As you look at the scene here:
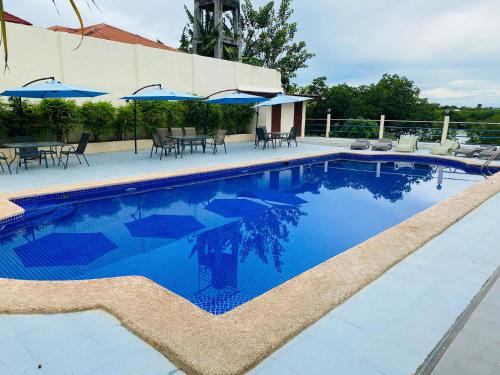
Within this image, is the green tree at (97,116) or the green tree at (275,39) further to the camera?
→ the green tree at (275,39)

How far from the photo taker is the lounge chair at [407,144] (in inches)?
528

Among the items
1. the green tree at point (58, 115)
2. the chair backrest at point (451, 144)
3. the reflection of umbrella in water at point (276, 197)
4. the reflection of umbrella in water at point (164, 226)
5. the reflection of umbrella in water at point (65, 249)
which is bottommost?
the reflection of umbrella in water at point (65, 249)

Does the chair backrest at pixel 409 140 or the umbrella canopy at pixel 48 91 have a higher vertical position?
the umbrella canopy at pixel 48 91

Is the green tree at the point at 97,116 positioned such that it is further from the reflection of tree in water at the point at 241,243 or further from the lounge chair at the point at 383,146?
the lounge chair at the point at 383,146

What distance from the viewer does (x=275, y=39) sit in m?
26.0

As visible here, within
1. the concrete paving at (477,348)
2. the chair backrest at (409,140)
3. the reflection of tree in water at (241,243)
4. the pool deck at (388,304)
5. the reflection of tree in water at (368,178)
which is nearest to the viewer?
the concrete paving at (477,348)

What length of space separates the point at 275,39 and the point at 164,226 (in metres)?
23.3

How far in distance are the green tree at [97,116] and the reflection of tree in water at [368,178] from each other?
6.72 m

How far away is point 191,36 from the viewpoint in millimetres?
24984

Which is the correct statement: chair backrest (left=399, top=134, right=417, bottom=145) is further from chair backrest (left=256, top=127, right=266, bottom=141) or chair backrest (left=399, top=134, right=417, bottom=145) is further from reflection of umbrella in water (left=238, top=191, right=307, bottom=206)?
reflection of umbrella in water (left=238, top=191, right=307, bottom=206)

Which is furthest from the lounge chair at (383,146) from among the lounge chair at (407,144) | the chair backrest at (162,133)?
the chair backrest at (162,133)

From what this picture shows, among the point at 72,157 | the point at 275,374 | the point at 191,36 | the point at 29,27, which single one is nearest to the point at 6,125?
the point at 72,157

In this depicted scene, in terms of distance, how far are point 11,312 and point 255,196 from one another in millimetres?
5674

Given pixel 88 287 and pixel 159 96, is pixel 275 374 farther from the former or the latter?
pixel 159 96
